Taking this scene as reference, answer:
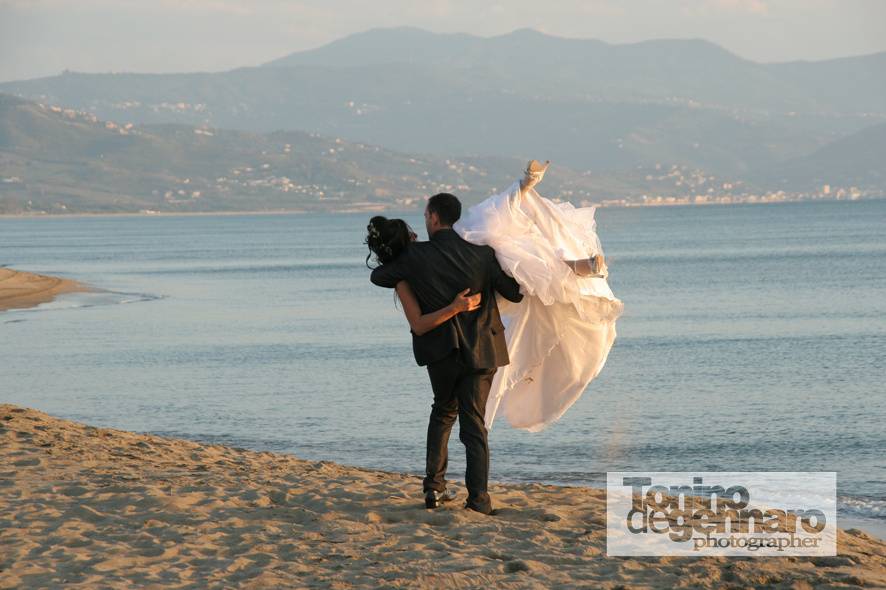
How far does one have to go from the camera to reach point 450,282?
7.37 m

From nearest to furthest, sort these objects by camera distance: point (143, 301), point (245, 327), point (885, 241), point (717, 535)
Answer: point (717, 535), point (245, 327), point (143, 301), point (885, 241)

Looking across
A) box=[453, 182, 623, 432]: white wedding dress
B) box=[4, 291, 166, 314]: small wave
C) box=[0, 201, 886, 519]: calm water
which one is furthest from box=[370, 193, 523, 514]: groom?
box=[4, 291, 166, 314]: small wave

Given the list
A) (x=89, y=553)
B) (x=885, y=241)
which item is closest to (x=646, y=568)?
(x=89, y=553)

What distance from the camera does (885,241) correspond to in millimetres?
89562

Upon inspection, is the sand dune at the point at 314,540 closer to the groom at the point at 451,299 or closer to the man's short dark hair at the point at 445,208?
the groom at the point at 451,299

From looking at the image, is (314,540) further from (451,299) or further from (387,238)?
(387,238)

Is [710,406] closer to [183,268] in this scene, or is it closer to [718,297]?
[718,297]

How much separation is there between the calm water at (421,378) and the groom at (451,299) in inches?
181

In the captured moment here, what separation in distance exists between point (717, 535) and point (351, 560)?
7.28 feet

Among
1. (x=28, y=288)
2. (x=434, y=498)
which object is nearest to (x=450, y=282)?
(x=434, y=498)

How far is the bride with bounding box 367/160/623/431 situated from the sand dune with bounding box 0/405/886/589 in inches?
30.7

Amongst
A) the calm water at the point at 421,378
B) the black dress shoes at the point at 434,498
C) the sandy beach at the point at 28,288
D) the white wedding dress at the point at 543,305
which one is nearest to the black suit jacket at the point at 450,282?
the white wedding dress at the point at 543,305

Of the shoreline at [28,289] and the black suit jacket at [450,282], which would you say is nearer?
the black suit jacket at [450,282]

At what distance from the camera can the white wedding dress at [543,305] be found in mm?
7574
